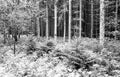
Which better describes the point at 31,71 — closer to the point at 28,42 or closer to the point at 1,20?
the point at 28,42

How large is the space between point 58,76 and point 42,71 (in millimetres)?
1073

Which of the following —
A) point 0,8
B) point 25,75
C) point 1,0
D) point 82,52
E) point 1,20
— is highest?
point 1,0

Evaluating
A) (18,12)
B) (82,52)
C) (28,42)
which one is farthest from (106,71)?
(18,12)

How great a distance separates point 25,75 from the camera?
5.73m

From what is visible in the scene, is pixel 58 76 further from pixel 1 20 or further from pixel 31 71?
pixel 1 20

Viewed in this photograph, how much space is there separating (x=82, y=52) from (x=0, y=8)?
760 centimetres

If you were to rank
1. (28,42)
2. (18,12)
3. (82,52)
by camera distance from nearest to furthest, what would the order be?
1. (82,52)
2. (18,12)
3. (28,42)

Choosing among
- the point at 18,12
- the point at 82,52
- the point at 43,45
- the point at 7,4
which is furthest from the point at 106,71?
the point at 7,4

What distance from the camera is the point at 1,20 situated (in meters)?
9.95

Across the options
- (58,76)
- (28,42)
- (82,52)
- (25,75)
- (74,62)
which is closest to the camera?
(58,76)

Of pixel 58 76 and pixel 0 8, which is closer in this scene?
pixel 58 76

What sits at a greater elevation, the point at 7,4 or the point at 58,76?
the point at 7,4

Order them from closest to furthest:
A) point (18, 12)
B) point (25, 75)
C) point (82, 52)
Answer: point (25, 75) → point (82, 52) → point (18, 12)

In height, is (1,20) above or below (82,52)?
above
